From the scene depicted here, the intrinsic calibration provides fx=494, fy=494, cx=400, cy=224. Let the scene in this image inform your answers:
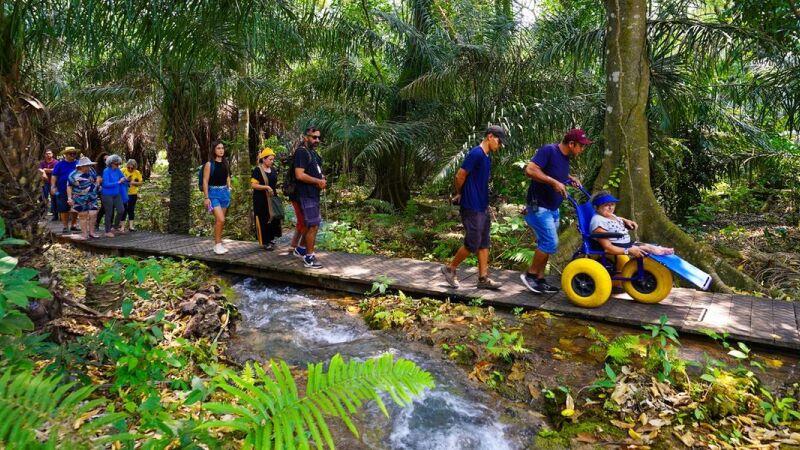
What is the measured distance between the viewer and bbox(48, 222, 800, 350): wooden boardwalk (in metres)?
4.93

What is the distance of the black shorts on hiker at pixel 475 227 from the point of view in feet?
19.4

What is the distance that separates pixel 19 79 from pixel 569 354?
17.8ft

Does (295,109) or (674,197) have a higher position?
(295,109)

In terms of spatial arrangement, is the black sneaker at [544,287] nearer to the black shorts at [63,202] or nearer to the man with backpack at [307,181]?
the man with backpack at [307,181]

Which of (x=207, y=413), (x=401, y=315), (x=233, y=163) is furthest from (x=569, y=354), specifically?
(x=233, y=163)

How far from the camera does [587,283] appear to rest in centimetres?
546

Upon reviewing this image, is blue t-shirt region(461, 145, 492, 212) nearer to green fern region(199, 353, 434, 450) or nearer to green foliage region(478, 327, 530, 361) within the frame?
green foliage region(478, 327, 530, 361)

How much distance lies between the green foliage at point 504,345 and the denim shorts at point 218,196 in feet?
16.9

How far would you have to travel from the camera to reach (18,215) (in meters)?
4.14

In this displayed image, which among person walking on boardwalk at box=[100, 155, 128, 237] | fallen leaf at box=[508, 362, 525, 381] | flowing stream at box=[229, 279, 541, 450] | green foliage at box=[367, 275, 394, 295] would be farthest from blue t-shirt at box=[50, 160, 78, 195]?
fallen leaf at box=[508, 362, 525, 381]

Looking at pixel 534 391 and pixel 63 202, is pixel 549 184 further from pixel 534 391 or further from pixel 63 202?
pixel 63 202

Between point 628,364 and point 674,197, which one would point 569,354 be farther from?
point 674,197

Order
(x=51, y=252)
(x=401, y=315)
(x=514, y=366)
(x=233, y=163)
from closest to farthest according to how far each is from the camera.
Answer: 1. (x=514, y=366)
2. (x=401, y=315)
3. (x=51, y=252)
4. (x=233, y=163)

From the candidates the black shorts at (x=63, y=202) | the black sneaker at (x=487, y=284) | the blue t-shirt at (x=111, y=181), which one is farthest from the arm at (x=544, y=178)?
the black shorts at (x=63, y=202)
